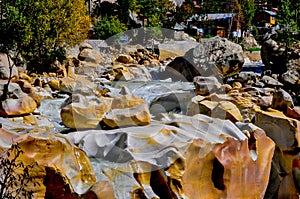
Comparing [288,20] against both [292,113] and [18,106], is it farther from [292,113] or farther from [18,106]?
[18,106]

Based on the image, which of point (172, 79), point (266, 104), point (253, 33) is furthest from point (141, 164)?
point (253, 33)

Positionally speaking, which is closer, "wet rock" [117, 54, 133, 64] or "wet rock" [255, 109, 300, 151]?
"wet rock" [255, 109, 300, 151]

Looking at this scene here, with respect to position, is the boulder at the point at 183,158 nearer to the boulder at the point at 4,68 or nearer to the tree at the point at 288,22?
the boulder at the point at 4,68

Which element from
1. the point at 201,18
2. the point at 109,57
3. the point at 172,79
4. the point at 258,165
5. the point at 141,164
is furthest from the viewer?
the point at 201,18

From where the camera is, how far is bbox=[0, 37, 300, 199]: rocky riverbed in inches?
203

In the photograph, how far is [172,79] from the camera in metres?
15.9

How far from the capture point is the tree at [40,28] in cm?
1166

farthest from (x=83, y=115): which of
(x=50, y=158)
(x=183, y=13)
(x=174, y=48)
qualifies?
(x=183, y=13)

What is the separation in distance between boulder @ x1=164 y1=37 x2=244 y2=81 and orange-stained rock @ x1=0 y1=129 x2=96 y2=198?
1038 centimetres

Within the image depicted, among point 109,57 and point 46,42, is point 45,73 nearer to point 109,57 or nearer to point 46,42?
point 46,42

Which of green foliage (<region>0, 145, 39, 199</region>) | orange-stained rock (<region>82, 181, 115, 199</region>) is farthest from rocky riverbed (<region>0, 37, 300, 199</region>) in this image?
green foliage (<region>0, 145, 39, 199</region>)

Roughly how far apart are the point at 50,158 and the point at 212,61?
35.4 ft

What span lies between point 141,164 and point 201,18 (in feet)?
92.5

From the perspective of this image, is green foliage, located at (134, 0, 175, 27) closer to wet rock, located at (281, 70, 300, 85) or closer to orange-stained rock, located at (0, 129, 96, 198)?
wet rock, located at (281, 70, 300, 85)
